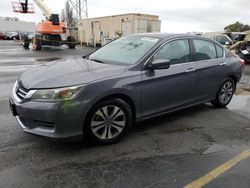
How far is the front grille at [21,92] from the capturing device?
11.2 feet

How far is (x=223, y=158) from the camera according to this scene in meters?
3.49

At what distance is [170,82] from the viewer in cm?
426

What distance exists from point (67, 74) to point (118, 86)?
725 millimetres

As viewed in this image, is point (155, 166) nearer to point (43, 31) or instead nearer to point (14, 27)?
point (43, 31)

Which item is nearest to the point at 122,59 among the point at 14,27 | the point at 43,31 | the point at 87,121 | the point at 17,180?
the point at 87,121

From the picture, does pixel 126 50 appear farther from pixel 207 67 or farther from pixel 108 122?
pixel 207 67

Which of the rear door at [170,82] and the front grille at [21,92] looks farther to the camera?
the rear door at [170,82]

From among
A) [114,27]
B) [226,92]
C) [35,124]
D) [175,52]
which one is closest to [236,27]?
[114,27]

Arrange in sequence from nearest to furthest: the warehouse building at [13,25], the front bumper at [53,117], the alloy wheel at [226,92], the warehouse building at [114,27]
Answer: the front bumper at [53,117]
the alloy wheel at [226,92]
the warehouse building at [114,27]
the warehouse building at [13,25]

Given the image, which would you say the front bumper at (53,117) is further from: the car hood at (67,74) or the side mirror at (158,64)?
the side mirror at (158,64)

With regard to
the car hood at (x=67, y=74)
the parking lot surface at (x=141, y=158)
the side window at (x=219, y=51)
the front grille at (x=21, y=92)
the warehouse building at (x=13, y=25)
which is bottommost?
the parking lot surface at (x=141, y=158)

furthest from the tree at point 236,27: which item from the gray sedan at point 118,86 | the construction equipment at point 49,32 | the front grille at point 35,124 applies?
the front grille at point 35,124

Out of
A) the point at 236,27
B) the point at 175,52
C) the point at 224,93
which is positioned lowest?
the point at 224,93

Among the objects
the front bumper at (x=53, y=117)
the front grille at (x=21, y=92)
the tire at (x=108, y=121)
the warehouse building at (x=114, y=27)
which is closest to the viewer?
the front bumper at (x=53, y=117)
